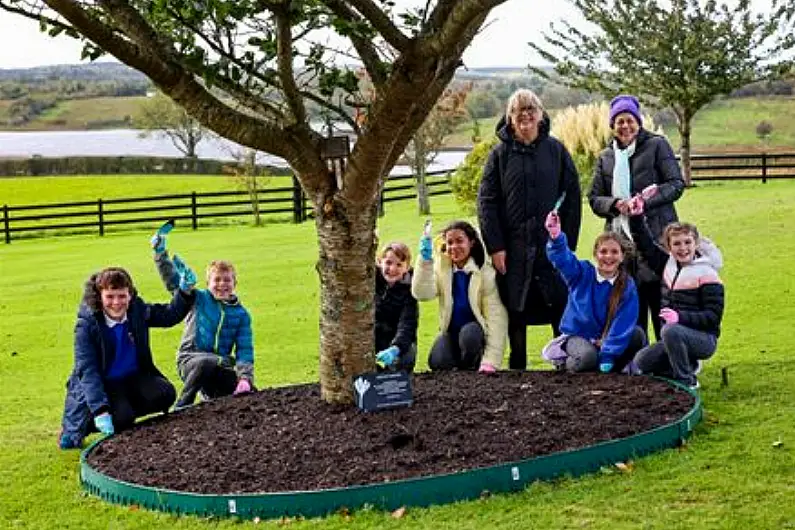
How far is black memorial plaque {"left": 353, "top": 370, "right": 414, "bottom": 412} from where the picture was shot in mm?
7195

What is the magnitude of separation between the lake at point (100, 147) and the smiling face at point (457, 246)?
116 ft

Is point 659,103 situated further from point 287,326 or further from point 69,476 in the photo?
point 69,476

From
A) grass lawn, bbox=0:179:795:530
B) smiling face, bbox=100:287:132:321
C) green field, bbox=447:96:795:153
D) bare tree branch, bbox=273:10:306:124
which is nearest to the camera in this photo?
grass lawn, bbox=0:179:795:530

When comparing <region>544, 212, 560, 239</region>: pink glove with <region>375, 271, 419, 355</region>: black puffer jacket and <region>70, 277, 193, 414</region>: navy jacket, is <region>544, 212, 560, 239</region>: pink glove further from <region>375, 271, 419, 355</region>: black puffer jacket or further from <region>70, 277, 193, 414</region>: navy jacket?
<region>70, 277, 193, 414</region>: navy jacket

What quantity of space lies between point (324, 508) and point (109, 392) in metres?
2.38

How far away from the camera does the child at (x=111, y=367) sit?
7.72 metres

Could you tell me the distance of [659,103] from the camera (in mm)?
35938

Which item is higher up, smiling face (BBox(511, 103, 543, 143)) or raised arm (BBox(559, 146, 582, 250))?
smiling face (BBox(511, 103, 543, 143))

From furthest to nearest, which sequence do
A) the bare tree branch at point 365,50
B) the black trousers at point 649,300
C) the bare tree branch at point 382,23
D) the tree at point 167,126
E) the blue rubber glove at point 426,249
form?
1. the tree at point 167,126
2. the black trousers at point 649,300
3. the blue rubber glove at point 426,249
4. the bare tree branch at point 365,50
5. the bare tree branch at point 382,23

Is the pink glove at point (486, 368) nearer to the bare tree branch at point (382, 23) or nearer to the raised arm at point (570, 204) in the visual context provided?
the raised arm at point (570, 204)

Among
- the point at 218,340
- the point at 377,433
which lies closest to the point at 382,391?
the point at 377,433

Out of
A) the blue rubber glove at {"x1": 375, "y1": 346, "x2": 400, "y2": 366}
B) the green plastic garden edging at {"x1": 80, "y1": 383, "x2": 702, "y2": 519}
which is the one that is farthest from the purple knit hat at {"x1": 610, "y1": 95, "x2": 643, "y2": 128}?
the green plastic garden edging at {"x1": 80, "y1": 383, "x2": 702, "y2": 519}

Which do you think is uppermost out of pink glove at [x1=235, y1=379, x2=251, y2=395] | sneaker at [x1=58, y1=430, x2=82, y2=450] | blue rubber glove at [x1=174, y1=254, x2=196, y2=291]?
blue rubber glove at [x1=174, y1=254, x2=196, y2=291]

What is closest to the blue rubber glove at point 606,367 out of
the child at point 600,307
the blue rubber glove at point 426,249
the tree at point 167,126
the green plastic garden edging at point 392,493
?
the child at point 600,307
